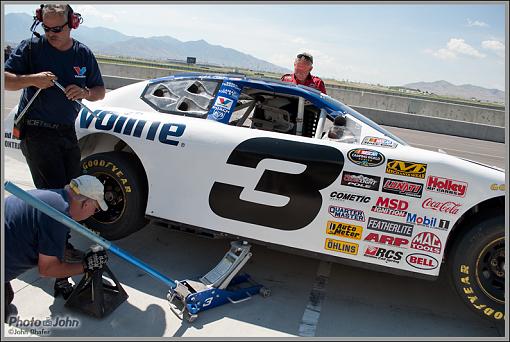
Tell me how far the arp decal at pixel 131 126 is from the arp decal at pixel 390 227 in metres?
1.56

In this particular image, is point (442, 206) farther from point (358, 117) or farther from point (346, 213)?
point (358, 117)

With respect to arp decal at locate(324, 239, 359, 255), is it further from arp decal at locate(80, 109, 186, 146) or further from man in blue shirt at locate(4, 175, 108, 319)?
man in blue shirt at locate(4, 175, 108, 319)

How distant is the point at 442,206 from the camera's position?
283cm

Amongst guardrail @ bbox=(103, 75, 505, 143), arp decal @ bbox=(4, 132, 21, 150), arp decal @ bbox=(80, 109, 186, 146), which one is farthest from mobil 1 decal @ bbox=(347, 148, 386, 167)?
guardrail @ bbox=(103, 75, 505, 143)

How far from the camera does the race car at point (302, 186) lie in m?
2.86

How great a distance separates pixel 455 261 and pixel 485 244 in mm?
218

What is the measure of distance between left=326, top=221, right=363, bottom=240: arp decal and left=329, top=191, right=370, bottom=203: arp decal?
6.8 inches

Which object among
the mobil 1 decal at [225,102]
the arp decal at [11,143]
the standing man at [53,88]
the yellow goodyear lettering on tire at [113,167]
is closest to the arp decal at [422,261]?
the mobil 1 decal at [225,102]

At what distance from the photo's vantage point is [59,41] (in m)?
2.99

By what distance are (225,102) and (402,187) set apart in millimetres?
1547

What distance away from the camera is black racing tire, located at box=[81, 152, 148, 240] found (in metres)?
3.45

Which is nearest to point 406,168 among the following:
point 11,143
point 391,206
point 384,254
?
point 391,206

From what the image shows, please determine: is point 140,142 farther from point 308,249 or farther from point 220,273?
point 308,249

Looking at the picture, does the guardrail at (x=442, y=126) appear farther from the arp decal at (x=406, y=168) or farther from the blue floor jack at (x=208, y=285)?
the blue floor jack at (x=208, y=285)
